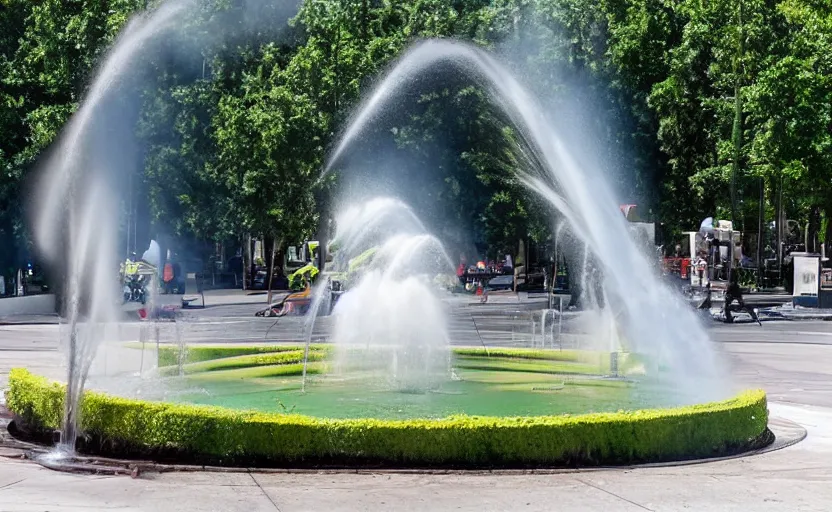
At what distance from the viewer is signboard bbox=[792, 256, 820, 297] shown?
144 feet

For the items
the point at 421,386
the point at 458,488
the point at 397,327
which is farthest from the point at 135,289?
the point at 458,488

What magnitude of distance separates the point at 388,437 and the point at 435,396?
5.45m

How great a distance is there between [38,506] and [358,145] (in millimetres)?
40827

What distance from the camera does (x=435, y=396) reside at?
1808 cm

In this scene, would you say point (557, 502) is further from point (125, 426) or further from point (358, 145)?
point (358, 145)

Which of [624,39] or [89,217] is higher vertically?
[624,39]

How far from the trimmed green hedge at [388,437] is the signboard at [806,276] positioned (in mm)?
32600

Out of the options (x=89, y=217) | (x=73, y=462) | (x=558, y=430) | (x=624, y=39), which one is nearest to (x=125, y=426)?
(x=73, y=462)

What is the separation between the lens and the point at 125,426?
1323 cm

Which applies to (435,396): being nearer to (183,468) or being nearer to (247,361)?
(247,361)

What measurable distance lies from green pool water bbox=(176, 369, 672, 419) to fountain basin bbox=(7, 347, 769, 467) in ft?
7.53

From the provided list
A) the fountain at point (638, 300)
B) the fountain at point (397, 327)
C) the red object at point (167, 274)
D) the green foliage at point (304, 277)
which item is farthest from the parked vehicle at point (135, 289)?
the fountain at point (638, 300)

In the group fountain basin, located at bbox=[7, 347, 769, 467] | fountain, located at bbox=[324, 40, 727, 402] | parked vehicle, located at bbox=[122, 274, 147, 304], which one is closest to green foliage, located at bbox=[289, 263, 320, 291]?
parked vehicle, located at bbox=[122, 274, 147, 304]

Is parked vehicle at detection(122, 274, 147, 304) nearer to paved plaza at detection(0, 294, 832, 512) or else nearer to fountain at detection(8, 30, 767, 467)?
fountain at detection(8, 30, 767, 467)
